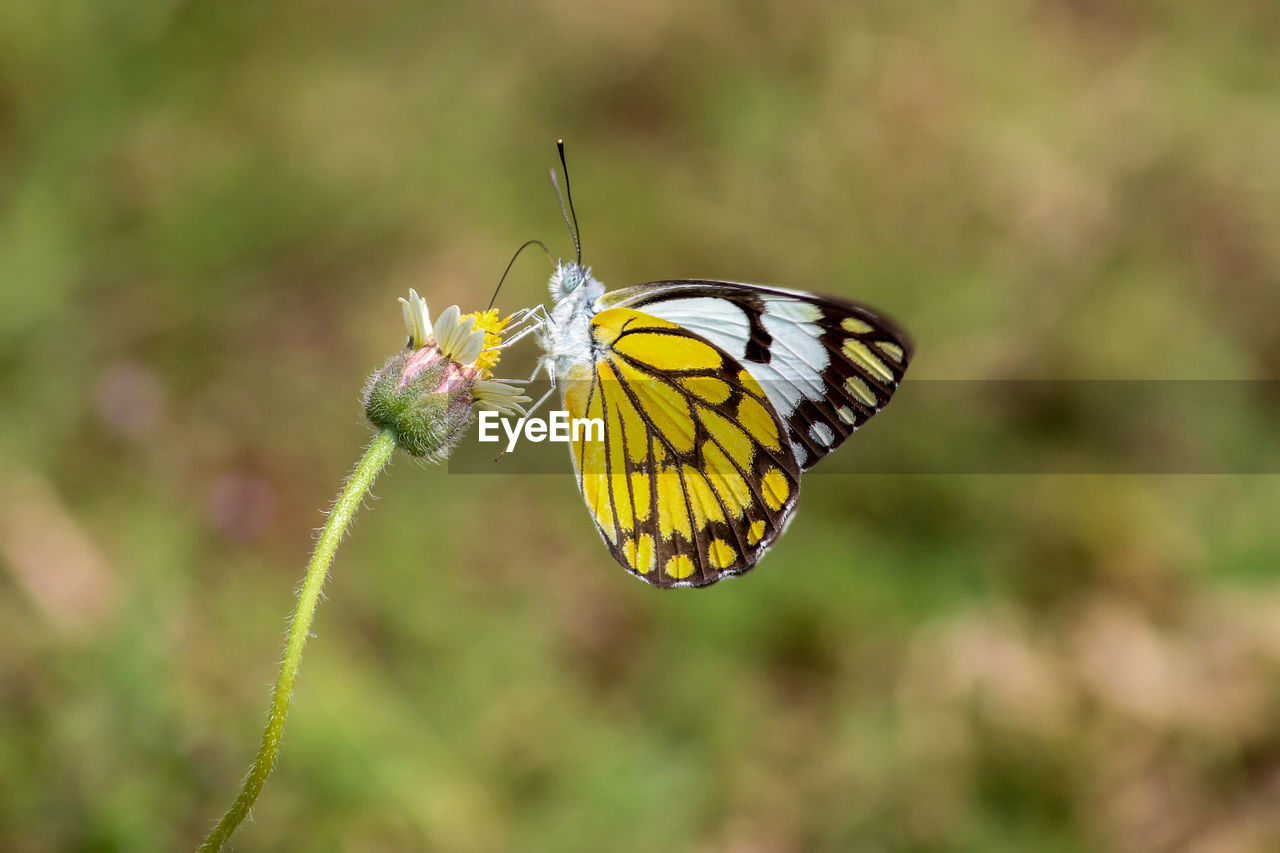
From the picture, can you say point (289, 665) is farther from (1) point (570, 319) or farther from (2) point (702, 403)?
(2) point (702, 403)

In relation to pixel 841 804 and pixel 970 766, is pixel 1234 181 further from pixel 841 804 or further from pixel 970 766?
pixel 841 804

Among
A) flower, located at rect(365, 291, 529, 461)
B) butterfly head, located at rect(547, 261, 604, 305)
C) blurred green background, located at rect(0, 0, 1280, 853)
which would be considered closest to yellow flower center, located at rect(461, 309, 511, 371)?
flower, located at rect(365, 291, 529, 461)

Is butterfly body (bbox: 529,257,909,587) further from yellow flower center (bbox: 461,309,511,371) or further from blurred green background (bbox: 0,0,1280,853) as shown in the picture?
blurred green background (bbox: 0,0,1280,853)

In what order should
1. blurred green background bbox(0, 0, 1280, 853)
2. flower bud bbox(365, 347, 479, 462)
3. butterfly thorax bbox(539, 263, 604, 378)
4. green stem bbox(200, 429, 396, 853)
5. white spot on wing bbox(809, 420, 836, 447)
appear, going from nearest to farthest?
green stem bbox(200, 429, 396, 853) → flower bud bbox(365, 347, 479, 462) → butterfly thorax bbox(539, 263, 604, 378) → white spot on wing bbox(809, 420, 836, 447) → blurred green background bbox(0, 0, 1280, 853)

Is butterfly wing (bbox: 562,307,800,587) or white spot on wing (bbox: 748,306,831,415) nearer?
butterfly wing (bbox: 562,307,800,587)

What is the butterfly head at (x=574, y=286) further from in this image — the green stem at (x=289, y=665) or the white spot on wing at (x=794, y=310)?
the green stem at (x=289, y=665)

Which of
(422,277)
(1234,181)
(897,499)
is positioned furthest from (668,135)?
(1234,181)

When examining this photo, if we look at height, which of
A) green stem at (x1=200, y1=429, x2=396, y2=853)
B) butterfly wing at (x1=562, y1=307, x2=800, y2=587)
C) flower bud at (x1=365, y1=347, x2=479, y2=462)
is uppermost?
butterfly wing at (x1=562, y1=307, x2=800, y2=587)

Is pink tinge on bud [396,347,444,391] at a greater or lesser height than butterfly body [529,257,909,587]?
lesser
